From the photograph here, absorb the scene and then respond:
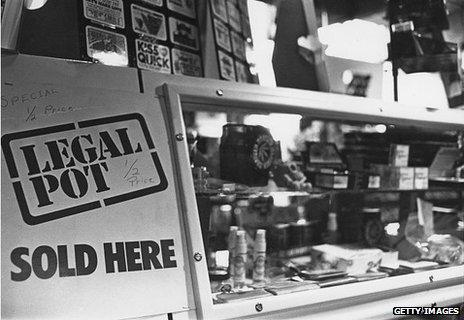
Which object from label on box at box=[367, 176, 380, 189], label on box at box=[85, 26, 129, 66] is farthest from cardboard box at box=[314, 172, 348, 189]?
label on box at box=[85, 26, 129, 66]

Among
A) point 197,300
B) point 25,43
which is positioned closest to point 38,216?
point 197,300

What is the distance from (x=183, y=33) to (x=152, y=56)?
0.21m

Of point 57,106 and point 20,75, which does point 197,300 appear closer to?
point 57,106

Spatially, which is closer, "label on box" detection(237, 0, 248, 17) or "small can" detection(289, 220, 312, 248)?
"label on box" detection(237, 0, 248, 17)

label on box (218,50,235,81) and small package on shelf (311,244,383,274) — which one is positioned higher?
label on box (218,50,235,81)

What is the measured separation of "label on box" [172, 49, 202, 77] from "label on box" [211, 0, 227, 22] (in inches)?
8.8

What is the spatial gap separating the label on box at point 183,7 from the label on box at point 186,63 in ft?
0.60

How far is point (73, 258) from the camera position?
3.86 ft

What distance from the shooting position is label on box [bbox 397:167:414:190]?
239 centimetres

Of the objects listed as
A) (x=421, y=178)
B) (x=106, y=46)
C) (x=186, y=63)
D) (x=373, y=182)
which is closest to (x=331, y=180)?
(x=373, y=182)

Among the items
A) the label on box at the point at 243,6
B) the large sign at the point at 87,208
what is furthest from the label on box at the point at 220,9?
the large sign at the point at 87,208

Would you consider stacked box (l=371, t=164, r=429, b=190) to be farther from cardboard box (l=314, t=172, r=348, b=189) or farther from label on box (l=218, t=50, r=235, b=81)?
label on box (l=218, t=50, r=235, b=81)

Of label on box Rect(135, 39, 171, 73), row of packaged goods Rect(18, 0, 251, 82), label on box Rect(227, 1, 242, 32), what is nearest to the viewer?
row of packaged goods Rect(18, 0, 251, 82)

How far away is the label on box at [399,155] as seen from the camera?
2414 mm
